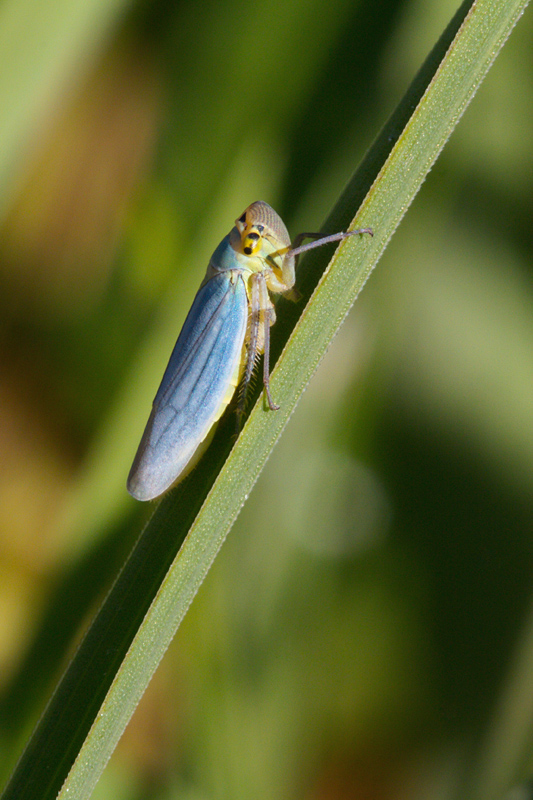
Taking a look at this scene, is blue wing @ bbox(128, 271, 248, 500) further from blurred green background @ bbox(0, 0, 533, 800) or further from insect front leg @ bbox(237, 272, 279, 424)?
blurred green background @ bbox(0, 0, 533, 800)

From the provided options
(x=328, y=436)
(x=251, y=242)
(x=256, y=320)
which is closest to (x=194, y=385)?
(x=256, y=320)

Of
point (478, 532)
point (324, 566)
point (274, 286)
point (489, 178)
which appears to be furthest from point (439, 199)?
point (324, 566)

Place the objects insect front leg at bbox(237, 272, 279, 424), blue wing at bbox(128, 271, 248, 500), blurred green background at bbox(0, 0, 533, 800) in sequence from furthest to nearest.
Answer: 1. blurred green background at bbox(0, 0, 533, 800)
2. insect front leg at bbox(237, 272, 279, 424)
3. blue wing at bbox(128, 271, 248, 500)

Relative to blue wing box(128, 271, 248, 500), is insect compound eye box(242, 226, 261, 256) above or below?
above

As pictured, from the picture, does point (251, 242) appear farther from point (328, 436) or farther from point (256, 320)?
point (328, 436)

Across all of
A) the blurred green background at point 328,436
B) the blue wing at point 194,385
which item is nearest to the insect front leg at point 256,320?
the blue wing at point 194,385

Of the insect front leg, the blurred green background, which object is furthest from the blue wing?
the blurred green background

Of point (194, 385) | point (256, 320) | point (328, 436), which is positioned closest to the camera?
point (194, 385)
